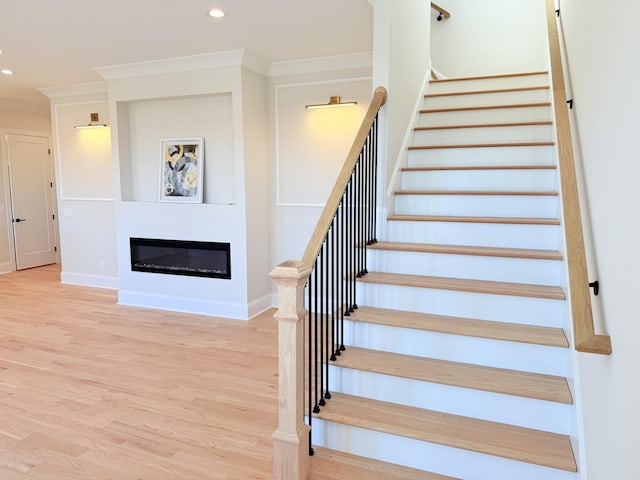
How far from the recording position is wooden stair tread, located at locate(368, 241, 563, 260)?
8.61 ft

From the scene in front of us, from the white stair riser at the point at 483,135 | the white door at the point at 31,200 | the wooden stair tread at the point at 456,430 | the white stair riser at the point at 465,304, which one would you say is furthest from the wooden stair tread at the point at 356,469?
the white door at the point at 31,200

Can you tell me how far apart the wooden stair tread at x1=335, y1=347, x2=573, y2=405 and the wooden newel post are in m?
0.46

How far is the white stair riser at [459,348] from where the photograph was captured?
7.31 feet

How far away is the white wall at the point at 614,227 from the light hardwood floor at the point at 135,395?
1.56 metres

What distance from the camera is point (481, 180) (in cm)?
339

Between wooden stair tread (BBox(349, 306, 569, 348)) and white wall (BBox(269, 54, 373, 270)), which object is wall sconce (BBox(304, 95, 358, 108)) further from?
wooden stair tread (BBox(349, 306, 569, 348))

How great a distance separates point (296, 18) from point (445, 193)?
1.90 m

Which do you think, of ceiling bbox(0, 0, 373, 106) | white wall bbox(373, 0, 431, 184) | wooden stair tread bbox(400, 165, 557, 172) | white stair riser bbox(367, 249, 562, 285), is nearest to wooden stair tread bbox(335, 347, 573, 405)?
white stair riser bbox(367, 249, 562, 285)

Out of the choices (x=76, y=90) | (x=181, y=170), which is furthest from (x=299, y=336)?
(x=76, y=90)

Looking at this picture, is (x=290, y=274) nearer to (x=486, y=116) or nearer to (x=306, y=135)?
(x=486, y=116)

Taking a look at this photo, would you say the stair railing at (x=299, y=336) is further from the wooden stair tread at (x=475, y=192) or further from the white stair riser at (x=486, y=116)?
the white stair riser at (x=486, y=116)

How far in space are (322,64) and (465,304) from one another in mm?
3254

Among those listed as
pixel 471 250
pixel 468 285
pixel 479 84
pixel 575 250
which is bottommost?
pixel 468 285

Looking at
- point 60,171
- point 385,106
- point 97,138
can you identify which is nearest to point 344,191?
point 385,106
